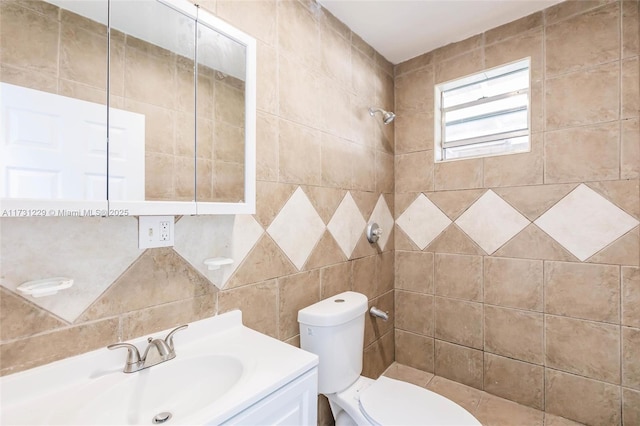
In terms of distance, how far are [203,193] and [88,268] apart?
15.3 inches

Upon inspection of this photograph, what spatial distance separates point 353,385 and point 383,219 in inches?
42.9

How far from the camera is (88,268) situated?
84 centimetres

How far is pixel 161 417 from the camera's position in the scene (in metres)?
0.83

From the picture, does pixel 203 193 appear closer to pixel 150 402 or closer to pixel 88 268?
pixel 88 268

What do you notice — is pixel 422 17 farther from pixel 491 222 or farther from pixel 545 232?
pixel 545 232

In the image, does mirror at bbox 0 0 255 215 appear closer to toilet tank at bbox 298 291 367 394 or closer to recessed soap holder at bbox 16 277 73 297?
recessed soap holder at bbox 16 277 73 297

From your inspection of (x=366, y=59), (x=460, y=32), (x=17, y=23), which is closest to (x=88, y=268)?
(x=17, y=23)

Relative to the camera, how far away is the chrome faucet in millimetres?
866

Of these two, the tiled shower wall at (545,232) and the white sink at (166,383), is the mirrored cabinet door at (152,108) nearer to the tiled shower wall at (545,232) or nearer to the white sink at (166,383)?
the white sink at (166,383)

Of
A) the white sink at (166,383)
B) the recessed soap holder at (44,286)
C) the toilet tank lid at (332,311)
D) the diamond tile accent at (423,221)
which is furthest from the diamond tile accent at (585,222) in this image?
the recessed soap holder at (44,286)

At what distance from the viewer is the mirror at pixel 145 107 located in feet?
2.37

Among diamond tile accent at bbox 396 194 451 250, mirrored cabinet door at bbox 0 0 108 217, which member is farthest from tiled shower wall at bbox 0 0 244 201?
diamond tile accent at bbox 396 194 451 250

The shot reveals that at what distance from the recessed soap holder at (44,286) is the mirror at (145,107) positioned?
21 cm

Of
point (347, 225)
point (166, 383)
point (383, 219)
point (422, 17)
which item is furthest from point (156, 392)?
point (422, 17)
